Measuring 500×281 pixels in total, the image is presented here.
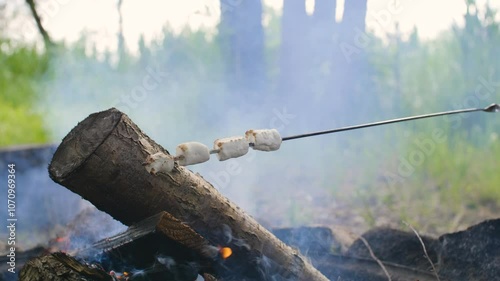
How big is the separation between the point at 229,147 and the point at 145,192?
0.42 metres

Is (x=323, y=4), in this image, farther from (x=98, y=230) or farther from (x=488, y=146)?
(x=98, y=230)

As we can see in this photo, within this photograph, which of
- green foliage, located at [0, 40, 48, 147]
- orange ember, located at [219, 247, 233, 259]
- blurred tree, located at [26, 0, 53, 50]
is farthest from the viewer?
blurred tree, located at [26, 0, 53, 50]

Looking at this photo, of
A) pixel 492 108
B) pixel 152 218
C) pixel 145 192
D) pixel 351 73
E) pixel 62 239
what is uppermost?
pixel 492 108

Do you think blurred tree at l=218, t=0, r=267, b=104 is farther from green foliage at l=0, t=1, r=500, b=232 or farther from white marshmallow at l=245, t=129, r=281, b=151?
white marshmallow at l=245, t=129, r=281, b=151

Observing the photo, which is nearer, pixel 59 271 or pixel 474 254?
pixel 59 271

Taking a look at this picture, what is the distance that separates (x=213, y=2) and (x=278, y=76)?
1332mm

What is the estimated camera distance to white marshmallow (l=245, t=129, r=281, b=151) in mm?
2123

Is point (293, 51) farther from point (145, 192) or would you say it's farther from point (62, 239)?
point (145, 192)

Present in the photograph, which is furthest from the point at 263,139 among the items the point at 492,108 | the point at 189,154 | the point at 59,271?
the point at 492,108

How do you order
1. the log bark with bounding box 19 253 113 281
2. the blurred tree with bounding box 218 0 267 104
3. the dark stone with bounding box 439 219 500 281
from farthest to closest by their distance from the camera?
1. the blurred tree with bounding box 218 0 267 104
2. the dark stone with bounding box 439 219 500 281
3. the log bark with bounding box 19 253 113 281

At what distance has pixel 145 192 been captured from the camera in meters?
2.12

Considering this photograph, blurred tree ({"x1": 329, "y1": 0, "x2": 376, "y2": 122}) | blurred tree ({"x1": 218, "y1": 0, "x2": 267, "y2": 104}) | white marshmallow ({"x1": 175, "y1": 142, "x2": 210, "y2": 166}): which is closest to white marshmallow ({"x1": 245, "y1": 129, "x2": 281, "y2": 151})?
white marshmallow ({"x1": 175, "y1": 142, "x2": 210, "y2": 166})

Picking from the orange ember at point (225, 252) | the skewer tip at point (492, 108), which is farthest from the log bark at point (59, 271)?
the skewer tip at point (492, 108)

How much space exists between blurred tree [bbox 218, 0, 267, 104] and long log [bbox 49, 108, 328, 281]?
434 centimetres
